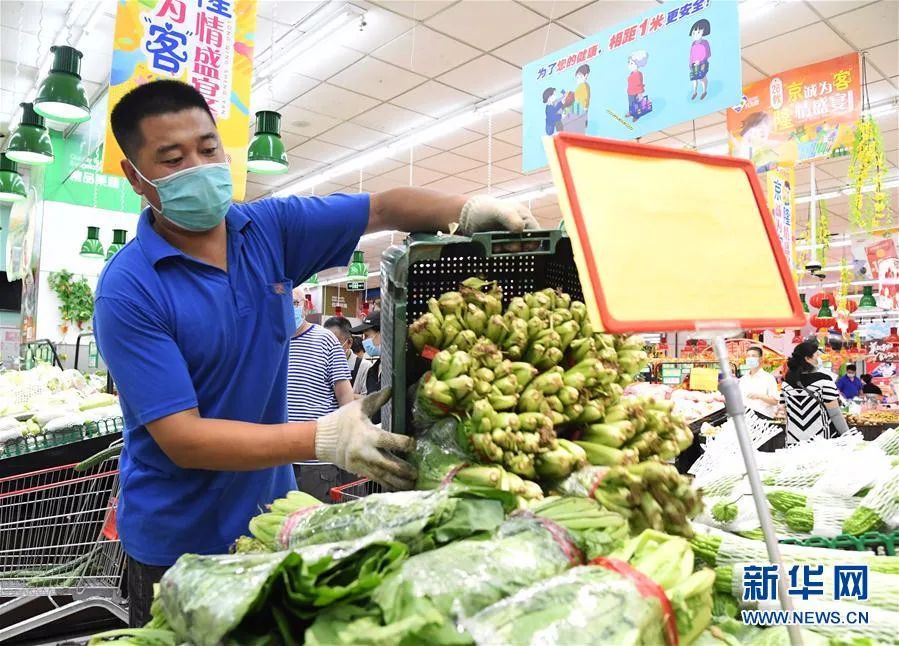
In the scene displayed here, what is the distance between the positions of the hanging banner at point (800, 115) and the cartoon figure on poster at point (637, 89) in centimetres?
331

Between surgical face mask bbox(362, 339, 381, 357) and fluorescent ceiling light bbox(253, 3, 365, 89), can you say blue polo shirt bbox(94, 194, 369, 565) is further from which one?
surgical face mask bbox(362, 339, 381, 357)

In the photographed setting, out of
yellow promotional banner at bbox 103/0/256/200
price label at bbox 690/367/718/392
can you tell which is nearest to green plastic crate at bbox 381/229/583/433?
yellow promotional banner at bbox 103/0/256/200

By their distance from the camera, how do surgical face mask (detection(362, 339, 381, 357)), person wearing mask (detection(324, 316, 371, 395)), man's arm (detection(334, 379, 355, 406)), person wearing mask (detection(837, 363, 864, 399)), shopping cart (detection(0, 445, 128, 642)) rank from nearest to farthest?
shopping cart (detection(0, 445, 128, 642)) < man's arm (detection(334, 379, 355, 406)) < person wearing mask (detection(324, 316, 371, 395)) < surgical face mask (detection(362, 339, 381, 357)) < person wearing mask (detection(837, 363, 864, 399))

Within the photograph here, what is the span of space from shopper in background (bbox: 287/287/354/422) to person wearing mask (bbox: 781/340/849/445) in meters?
3.91

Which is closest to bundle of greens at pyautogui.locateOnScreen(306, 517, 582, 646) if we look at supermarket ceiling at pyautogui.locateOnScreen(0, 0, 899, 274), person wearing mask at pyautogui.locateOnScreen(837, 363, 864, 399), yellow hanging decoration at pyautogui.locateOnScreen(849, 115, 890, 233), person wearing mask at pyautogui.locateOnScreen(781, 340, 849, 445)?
person wearing mask at pyautogui.locateOnScreen(781, 340, 849, 445)

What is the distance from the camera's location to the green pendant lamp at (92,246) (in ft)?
31.0

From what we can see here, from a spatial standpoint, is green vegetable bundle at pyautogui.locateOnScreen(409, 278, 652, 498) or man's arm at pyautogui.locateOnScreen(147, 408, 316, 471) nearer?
green vegetable bundle at pyautogui.locateOnScreen(409, 278, 652, 498)

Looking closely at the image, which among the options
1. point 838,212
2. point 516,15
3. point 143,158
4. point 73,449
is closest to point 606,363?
point 143,158

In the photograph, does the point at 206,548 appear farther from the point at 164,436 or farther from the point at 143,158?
the point at 143,158

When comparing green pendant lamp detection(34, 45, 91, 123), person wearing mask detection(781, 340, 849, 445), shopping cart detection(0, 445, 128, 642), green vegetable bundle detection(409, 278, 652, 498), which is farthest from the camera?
person wearing mask detection(781, 340, 849, 445)

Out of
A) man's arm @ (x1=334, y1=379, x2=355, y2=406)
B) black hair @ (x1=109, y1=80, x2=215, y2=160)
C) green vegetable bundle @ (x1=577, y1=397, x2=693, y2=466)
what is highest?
black hair @ (x1=109, y1=80, x2=215, y2=160)

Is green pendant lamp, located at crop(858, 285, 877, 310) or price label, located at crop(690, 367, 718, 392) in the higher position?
green pendant lamp, located at crop(858, 285, 877, 310)

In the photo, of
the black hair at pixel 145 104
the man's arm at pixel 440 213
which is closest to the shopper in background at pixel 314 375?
the man's arm at pixel 440 213

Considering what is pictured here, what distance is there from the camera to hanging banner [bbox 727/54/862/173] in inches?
255
